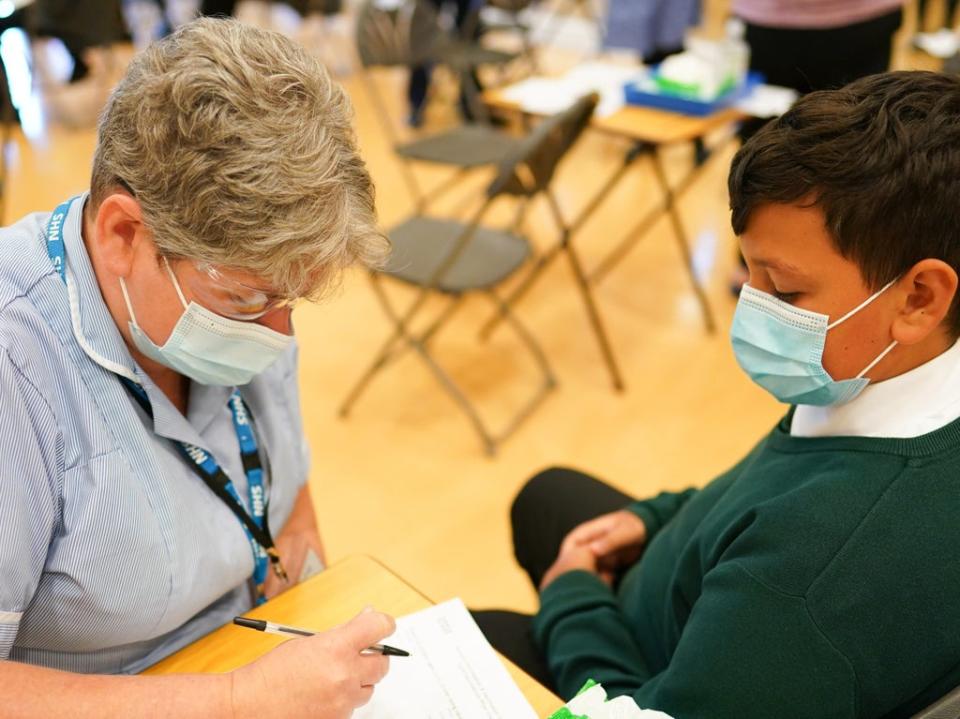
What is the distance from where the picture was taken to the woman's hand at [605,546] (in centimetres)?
159

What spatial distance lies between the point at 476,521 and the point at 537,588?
835 mm

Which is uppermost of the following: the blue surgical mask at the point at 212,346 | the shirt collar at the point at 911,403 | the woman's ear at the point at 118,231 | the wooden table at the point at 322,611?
the woman's ear at the point at 118,231

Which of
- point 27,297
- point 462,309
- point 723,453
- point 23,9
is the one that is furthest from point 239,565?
point 23,9

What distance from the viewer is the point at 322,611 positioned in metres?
1.24

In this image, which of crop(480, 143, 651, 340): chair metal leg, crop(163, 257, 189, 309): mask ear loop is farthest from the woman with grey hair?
crop(480, 143, 651, 340): chair metal leg

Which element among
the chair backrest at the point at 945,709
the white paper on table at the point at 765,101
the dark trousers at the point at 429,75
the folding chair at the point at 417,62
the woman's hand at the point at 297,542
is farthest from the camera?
the dark trousers at the point at 429,75

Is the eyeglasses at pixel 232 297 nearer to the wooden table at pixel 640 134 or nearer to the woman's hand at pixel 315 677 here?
the woman's hand at pixel 315 677

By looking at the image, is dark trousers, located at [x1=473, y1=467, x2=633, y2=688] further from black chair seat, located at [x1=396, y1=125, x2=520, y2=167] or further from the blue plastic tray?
black chair seat, located at [x1=396, y1=125, x2=520, y2=167]

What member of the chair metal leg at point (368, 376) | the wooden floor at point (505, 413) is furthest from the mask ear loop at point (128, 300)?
the chair metal leg at point (368, 376)

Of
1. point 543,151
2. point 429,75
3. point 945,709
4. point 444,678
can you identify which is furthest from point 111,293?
point 429,75

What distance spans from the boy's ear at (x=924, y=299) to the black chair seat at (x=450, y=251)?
69.6 inches

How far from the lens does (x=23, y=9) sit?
15.0ft

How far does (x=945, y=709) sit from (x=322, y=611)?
2.48 feet

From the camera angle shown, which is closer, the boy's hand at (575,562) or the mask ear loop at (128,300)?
the mask ear loop at (128,300)
